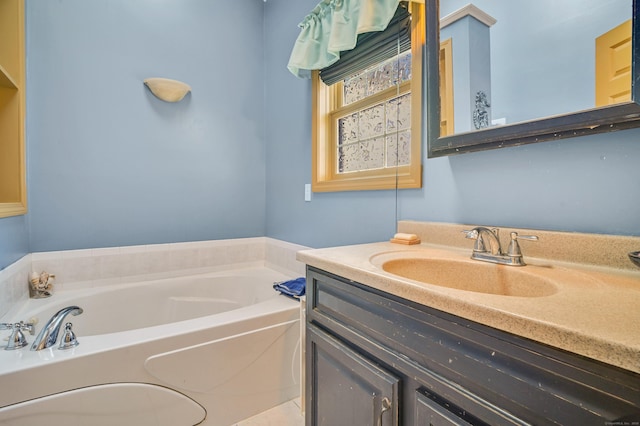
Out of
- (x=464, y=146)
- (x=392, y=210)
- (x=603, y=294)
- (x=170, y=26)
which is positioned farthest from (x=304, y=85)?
(x=603, y=294)

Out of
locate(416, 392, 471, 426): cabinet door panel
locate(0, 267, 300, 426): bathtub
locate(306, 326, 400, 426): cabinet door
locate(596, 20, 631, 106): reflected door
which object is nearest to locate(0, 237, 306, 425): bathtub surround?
locate(0, 267, 300, 426): bathtub

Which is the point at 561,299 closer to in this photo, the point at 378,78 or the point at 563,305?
the point at 563,305

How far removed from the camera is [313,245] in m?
1.99

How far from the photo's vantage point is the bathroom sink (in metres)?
0.79

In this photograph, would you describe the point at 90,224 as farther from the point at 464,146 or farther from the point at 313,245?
the point at 464,146

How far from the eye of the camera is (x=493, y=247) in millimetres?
946

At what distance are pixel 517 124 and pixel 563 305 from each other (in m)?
0.65

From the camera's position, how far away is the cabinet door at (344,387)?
2.38 feet

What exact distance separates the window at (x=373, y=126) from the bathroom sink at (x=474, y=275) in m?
0.44

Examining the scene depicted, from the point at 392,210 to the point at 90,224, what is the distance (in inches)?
75.3

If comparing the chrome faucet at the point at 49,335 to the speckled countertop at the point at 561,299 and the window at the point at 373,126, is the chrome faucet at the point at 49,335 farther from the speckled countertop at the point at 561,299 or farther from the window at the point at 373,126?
the window at the point at 373,126

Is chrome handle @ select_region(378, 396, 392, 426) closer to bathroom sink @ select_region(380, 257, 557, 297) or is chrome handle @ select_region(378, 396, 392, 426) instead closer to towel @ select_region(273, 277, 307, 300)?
bathroom sink @ select_region(380, 257, 557, 297)

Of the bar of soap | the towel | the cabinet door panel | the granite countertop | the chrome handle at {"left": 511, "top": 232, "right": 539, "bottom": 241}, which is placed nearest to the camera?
the granite countertop

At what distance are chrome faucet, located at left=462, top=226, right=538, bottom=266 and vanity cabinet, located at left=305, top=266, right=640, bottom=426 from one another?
410 millimetres
